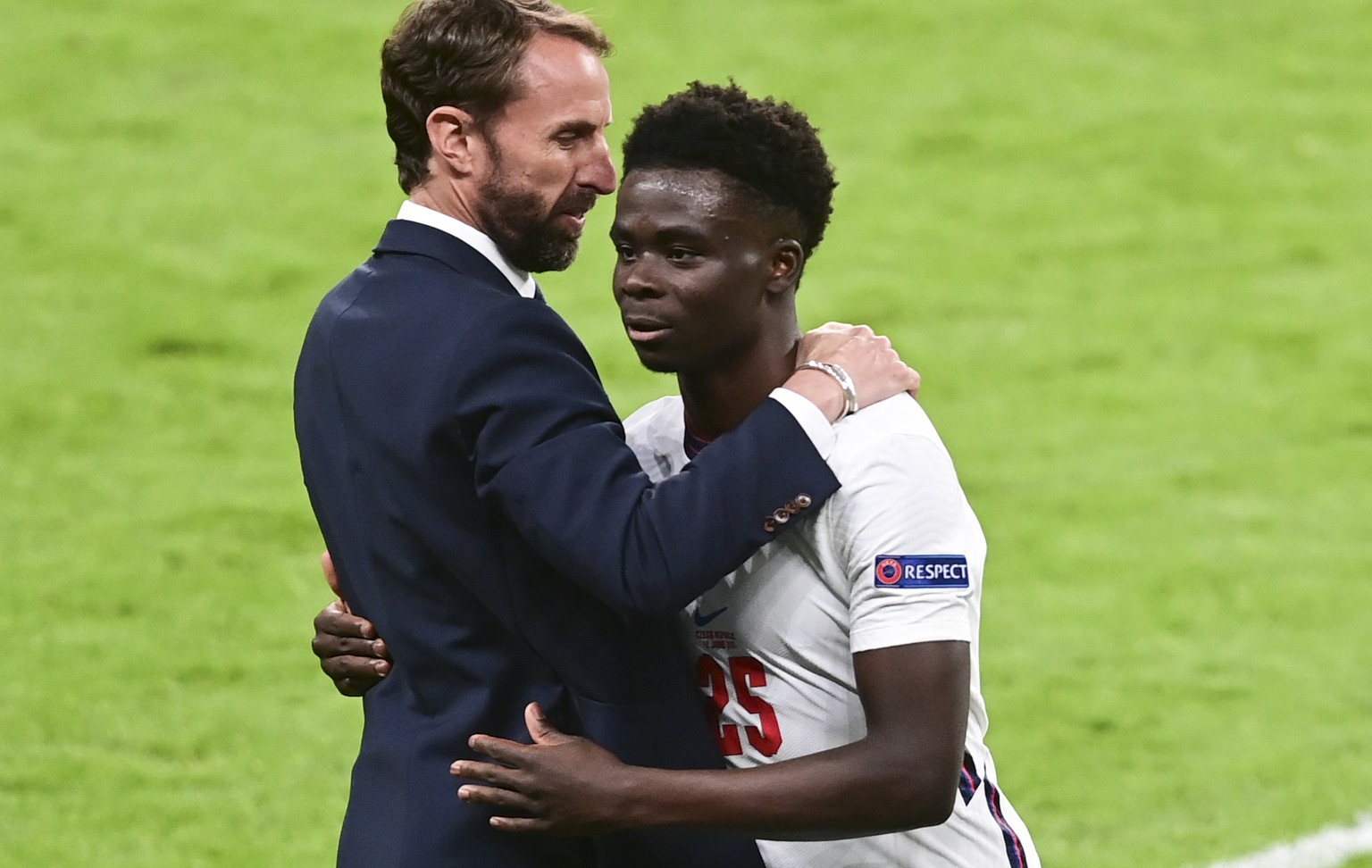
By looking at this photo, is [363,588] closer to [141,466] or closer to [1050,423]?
[141,466]

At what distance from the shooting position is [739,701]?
2.97 metres

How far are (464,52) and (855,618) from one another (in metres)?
1.04

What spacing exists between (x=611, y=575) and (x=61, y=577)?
5.61 meters

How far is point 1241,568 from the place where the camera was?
7789 mm

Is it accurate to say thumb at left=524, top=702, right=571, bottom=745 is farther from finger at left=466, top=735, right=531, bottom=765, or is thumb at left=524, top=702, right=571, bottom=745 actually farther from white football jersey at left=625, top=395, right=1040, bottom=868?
white football jersey at left=625, top=395, right=1040, bottom=868

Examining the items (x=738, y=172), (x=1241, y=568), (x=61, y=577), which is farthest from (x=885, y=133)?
(x=738, y=172)

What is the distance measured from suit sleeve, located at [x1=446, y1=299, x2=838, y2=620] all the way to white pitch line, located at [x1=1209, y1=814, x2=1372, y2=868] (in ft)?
11.0

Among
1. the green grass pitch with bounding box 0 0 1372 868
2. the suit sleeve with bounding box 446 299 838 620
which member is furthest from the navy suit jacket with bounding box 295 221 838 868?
the green grass pitch with bounding box 0 0 1372 868

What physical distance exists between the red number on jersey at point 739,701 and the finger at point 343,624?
1.75 feet

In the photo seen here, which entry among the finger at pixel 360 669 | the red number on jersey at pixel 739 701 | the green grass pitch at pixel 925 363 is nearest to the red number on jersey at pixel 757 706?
the red number on jersey at pixel 739 701

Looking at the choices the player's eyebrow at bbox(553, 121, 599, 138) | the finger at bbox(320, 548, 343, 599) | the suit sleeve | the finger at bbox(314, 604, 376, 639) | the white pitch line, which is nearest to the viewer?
the suit sleeve

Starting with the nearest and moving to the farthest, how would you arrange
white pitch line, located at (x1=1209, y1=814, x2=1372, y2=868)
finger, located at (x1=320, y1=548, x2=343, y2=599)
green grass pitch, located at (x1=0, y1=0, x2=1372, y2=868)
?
finger, located at (x1=320, y1=548, x2=343, y2=599) → white pitch line, located at (x1=1209, y1=814, x2=1372, y2=868) → green grass pitch, located at (x1=0, y1=0, x2=1372, y2=868)

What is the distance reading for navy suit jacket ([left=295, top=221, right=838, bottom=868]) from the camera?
260 cm

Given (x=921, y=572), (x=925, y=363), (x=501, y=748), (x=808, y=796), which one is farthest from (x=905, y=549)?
(x=925, y=363)
